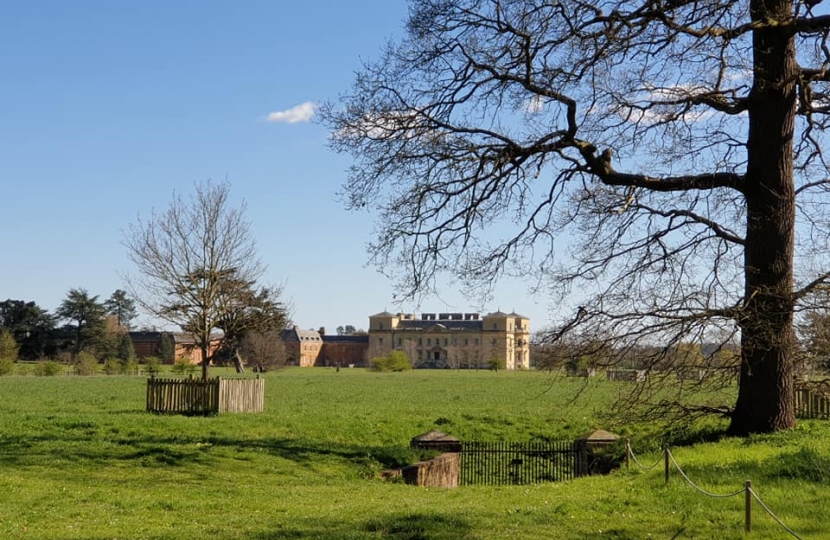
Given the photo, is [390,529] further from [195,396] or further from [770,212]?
[195,396]

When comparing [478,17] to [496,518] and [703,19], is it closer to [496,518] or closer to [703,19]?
[703,19]

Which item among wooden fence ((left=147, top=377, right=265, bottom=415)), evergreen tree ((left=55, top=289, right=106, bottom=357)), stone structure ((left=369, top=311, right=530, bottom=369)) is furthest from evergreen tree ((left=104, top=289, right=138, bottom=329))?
wooden fence ((left=147, top=377, right=265, bottom=415))

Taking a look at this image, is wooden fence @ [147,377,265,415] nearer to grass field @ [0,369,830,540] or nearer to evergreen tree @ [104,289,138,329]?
grass field @ [0,369,830,540]

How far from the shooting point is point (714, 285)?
15633 millimetres

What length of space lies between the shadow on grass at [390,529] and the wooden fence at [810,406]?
13.6 meters

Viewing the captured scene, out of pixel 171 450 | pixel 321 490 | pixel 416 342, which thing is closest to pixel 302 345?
pixel 416 342

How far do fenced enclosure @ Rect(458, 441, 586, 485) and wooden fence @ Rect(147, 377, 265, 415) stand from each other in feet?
37.8

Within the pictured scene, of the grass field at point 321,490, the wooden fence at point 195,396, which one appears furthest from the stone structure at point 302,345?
the grass field at point 321,490

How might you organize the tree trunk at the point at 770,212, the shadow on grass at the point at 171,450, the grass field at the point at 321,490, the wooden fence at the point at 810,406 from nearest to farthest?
the grass field at the point at 321,490, the tree trunk at the point at 770,212, the shadow on grass at the point at 171,450, the wooden fence at the point at 810,406


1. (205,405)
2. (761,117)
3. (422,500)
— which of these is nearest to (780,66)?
(761,117)

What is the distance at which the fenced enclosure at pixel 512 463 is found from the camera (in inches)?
776

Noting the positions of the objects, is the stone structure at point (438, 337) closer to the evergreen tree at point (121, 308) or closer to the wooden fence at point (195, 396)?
the evergreen tree at point (121, 308)

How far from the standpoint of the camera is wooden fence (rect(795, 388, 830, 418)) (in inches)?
826

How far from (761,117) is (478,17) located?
18.1 feet
